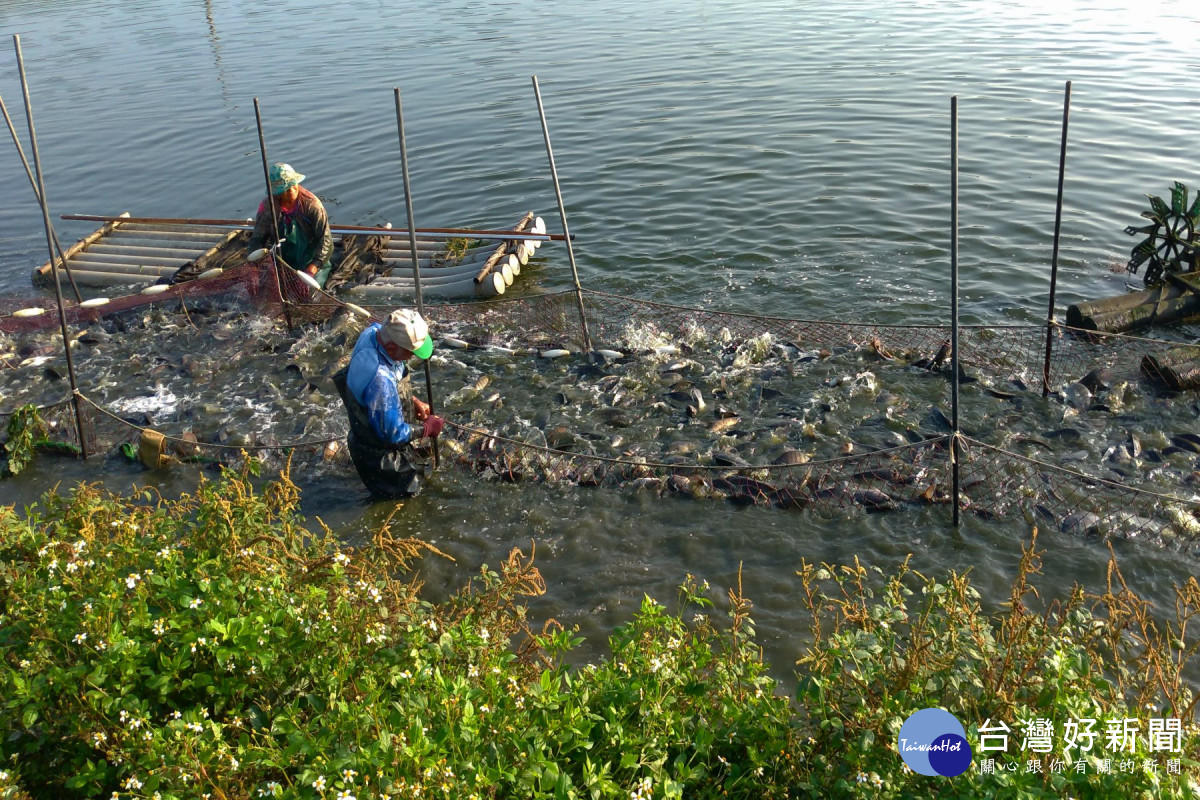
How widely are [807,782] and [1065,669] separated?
3.59ft

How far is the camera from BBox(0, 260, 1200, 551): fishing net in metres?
6.93

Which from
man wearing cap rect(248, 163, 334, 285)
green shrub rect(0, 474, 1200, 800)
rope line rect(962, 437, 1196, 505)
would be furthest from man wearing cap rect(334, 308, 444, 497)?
man wearing cap rect(248, 163, 334, 285)

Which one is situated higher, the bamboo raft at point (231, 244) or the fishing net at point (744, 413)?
the bamboo raft at point (231, 244)

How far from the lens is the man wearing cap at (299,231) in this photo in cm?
1015

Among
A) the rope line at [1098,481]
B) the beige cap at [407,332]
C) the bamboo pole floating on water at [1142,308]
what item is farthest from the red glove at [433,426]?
the bamboo pole floating on water at [1142,308]

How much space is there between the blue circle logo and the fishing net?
123 inches

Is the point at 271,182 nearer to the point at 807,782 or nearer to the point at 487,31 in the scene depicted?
the point at 807,782

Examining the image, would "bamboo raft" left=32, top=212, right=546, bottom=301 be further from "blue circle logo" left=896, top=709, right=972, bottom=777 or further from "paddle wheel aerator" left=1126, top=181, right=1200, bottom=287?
"blue circle logo" left=896, top=709, right=972, bottom=777

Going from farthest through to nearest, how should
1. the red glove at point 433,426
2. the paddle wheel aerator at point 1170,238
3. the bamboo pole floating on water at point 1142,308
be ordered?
1. the paddle wheel aerator at point 1170,238
2. the bamboo pole floating on water at point 1142,308
3. the red glove at point 433,426

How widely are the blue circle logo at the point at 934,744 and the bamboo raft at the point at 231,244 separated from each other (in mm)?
8827

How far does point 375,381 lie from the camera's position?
245 inches

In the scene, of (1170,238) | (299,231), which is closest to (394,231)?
(299,231)

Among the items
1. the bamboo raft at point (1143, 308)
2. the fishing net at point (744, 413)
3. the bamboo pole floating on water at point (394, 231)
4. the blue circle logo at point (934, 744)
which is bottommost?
the fishing net at point (744, 413)

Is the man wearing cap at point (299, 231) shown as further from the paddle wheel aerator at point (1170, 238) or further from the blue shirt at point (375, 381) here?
the paddle wheel aerator at point (1170, 238)
